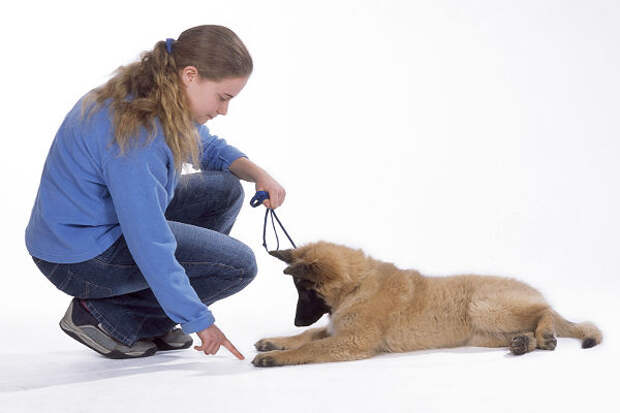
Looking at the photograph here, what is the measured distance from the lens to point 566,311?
14.4 feet

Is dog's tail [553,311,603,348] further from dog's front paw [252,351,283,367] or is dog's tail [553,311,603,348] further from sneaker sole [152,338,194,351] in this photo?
sneaker sole [152,338,194,351]

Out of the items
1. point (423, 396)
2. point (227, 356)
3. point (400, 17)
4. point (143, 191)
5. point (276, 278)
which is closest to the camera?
point (423, 396)

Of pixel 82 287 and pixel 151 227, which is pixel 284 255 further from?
pixel 82 287

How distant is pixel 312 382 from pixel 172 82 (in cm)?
145

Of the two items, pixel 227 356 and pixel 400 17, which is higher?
pixel 400 17

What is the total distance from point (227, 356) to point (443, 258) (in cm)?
232

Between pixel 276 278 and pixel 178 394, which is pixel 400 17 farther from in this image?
pixel 178 394

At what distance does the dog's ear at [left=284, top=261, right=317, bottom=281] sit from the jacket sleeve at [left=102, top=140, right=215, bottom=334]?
0.65 m

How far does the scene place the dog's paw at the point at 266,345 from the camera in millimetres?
3803

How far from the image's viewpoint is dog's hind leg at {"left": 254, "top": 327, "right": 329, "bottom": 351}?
3.81 meters

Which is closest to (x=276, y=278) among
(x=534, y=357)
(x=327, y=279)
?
(x=327, y=279)

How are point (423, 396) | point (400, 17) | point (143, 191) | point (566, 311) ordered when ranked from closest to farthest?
point (423, 396) → point (143, 191) → point (566, 311) → point (400, 17)

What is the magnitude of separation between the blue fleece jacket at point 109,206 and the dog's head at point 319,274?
0.74m

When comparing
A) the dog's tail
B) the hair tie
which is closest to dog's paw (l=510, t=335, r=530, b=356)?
the dog's tail
